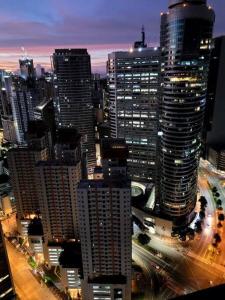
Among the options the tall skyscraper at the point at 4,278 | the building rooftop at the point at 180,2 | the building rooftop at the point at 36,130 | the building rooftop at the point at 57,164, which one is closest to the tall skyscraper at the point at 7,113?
the building rooftop at the point at 36,130

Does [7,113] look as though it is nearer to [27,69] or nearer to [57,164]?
[27,69]

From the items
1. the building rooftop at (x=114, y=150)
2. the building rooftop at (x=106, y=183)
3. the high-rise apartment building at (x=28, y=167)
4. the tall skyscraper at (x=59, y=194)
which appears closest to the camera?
the building rooftop at (x=106, y=183)

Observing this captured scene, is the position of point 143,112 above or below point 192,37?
below

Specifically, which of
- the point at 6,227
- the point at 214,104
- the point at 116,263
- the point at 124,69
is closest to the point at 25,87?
the point at 124,69

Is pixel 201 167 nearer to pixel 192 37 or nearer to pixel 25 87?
pixel 192 37

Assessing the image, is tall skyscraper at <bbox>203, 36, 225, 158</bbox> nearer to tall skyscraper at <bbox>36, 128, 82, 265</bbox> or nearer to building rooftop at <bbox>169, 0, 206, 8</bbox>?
building rooftop at <bbox>169, 0, 206, 8</bbox>

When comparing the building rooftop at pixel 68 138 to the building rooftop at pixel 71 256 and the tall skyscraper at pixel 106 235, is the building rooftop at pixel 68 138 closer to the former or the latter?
the tall skyscraper at pixel 106 235

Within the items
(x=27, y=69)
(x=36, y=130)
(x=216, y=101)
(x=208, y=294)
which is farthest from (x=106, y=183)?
(x=27, y=69)
